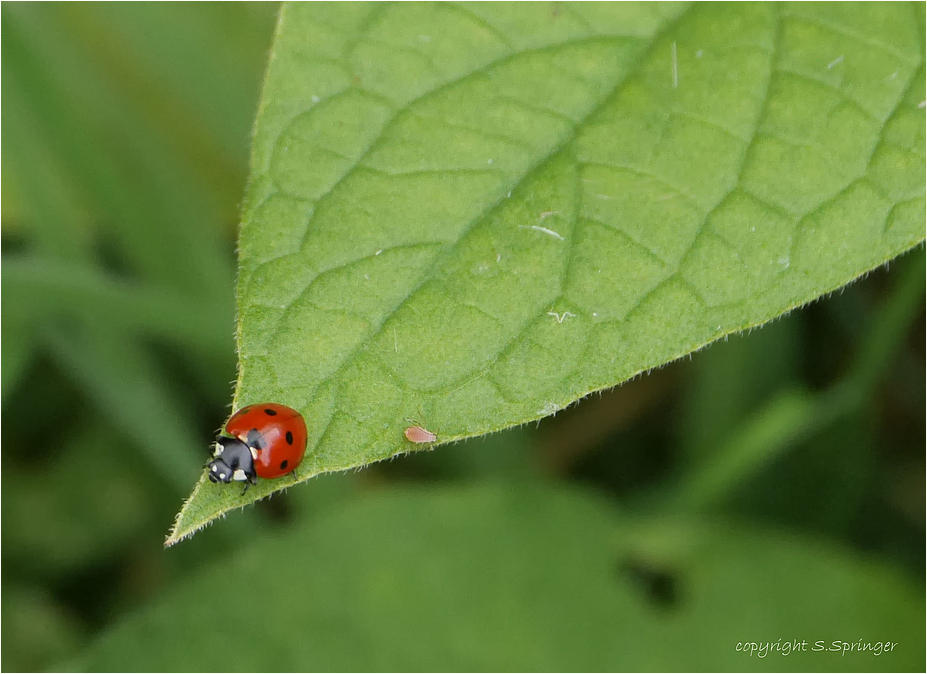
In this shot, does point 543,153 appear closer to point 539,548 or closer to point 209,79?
point 539,548

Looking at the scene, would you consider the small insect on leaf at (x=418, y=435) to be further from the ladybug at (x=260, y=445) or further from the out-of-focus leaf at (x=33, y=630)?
the out-of-focus leaf at (x=33, y=630)

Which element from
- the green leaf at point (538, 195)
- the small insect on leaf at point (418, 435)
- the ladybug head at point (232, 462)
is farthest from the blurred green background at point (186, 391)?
the small insect on leaf at point (418, 435)

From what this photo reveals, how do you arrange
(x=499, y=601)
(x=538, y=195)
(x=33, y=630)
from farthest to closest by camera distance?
(x=33, y=630) → (x=499, y=601) → (x=538, y=195)

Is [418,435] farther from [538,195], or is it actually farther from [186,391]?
[186,391]

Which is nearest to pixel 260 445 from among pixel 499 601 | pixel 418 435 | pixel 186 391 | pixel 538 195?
pixel 418 435

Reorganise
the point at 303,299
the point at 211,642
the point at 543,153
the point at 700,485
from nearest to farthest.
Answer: the point at 303,299 → the point at 543,153 → the point at 211,642 → the point at 700,485

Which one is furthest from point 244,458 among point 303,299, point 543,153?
point 543,153

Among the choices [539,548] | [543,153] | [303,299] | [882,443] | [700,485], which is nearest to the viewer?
[303,299]
